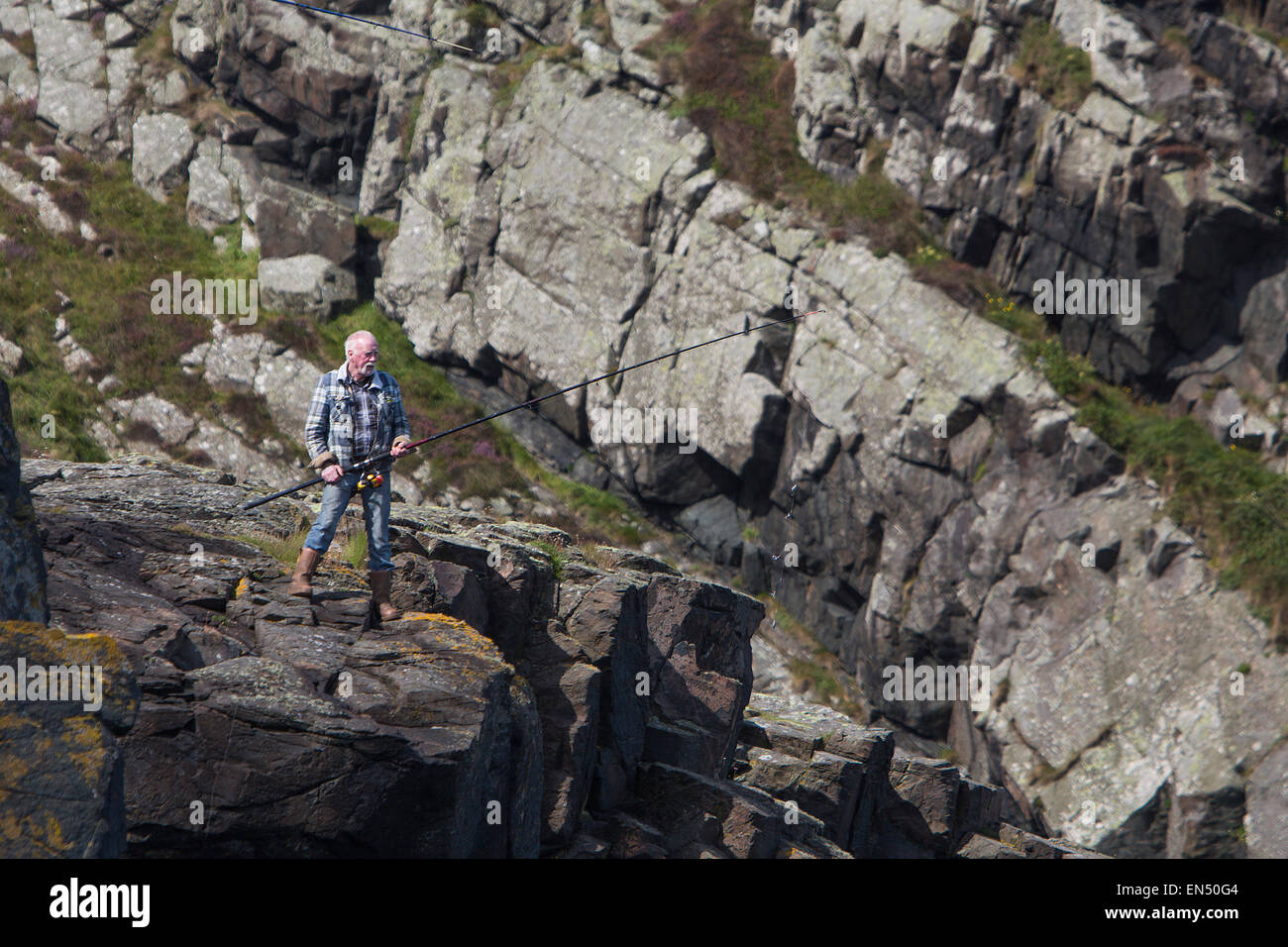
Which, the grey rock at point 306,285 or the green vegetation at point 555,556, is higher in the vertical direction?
the grey rock at point 306,285

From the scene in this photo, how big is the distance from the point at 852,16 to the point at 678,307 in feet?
36.5

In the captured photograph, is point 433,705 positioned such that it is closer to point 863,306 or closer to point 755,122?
point 863,306

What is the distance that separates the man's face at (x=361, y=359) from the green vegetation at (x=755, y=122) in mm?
27713

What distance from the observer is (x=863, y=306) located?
37688 millimetres

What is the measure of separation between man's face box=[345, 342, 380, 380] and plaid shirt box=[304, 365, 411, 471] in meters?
0.12

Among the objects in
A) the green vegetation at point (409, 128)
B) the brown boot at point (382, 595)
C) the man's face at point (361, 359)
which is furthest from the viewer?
the green vegetation at point (409, 128)

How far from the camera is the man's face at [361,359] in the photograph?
533 inches

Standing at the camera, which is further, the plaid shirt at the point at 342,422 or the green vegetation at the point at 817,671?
the green vegetation at the point at 817,671

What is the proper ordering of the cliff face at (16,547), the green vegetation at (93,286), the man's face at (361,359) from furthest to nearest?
the green vegetation at (93,286)
the man's face at (361,359)
the cliff face at (16,547)

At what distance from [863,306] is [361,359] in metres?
26.4

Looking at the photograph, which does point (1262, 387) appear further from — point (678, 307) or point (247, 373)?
point (247, 373)

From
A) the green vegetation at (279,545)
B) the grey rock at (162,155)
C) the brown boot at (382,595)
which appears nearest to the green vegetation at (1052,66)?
the green vegetation at (279,545)

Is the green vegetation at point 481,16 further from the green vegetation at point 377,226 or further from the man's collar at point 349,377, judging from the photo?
the man's collar at point 349,377
